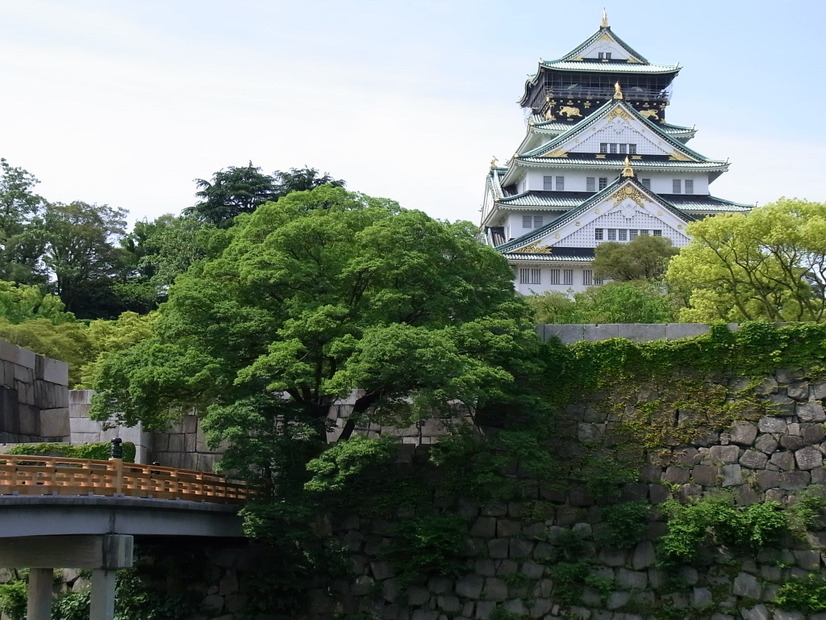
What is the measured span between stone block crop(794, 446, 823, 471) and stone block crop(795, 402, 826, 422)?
0.50 metres

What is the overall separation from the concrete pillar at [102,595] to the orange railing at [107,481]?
1.22 metres

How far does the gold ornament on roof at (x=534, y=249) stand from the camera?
165 feet

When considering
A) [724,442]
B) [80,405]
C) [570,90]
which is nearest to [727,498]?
[724,442]

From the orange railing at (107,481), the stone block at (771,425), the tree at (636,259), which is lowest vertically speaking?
the orange railing at (107,481)

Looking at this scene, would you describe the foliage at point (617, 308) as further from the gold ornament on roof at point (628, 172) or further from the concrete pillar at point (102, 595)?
the gold ornament on roof at point (628, 172)

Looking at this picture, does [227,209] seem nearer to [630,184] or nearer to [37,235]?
[37,235]

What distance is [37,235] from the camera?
4525 centimetres

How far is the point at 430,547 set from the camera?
20.8 m

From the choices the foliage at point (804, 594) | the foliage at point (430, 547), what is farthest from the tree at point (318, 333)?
the foliage at point (804, 594)

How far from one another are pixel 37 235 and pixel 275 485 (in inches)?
1087

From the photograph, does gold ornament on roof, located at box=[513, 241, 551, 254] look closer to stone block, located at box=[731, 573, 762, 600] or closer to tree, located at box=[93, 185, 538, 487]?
tree, located at box=[93, 185, 538, 487]

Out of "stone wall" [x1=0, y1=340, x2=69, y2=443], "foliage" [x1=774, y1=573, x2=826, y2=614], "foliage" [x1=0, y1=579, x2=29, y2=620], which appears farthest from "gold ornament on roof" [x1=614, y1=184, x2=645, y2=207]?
"stone wall" [x1=0, y1=340, x2=69, y2=443]

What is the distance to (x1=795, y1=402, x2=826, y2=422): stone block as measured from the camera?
20406 mm

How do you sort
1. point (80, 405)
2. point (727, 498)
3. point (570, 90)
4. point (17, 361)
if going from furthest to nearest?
1. point (570, 90)
2. point (80, 405)
3. point (727, 498)
4. point (17, 361)
